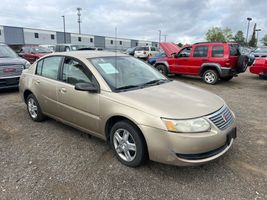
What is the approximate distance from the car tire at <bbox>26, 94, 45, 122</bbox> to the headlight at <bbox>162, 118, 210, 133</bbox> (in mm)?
2999

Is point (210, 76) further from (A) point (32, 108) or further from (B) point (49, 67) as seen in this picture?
(A) point (32, 108)

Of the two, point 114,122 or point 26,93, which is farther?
point 26,93

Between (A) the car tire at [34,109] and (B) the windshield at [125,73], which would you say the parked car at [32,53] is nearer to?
(A) the car tire at [34,109]

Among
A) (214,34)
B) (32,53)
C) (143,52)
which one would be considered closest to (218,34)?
(214,34)

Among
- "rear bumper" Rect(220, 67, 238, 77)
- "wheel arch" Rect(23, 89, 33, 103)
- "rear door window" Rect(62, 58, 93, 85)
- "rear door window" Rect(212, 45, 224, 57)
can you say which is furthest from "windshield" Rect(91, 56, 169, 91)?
"rear door window" Rect(212, 45, 224, 57)

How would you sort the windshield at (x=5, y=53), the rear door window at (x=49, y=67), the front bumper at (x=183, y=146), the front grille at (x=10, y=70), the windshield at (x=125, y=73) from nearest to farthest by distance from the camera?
the front bumper at (x=183, y=146) < the windshield at (x=125, y=73) < the rear door window at (x=49, y=67) < the front grille at (x=10, y=70) < the windshield at (x=5, y=53)

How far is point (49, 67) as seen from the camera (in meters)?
4.24

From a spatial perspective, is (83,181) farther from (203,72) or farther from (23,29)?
(23,29)

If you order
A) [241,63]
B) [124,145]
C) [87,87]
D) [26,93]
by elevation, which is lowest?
[124,145]

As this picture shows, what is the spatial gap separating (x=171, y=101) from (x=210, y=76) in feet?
23.2

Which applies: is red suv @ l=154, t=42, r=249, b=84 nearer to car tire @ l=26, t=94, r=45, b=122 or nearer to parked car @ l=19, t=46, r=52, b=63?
car tire @ l=26, t=94, r=45, b=122

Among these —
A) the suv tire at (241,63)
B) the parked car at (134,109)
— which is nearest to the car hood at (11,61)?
the parked car at (134,109)

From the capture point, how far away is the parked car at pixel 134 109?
2.51 meters

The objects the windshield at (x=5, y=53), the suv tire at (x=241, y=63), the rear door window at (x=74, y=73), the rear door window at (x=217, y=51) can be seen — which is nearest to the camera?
the rear door window at (x=74, y=73)
